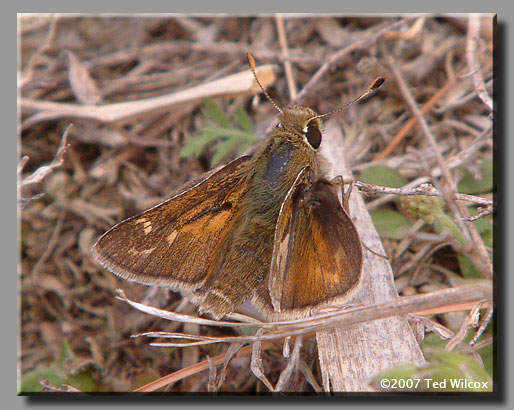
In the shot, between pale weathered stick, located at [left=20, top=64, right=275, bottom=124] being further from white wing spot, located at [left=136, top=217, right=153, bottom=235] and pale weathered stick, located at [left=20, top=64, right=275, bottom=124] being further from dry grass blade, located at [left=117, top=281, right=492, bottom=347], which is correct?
dry grass blade, located at [left=117, top=281, right=492, bottom=347]

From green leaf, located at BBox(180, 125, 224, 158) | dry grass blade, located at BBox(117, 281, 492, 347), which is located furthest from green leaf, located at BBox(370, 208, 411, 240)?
green leaf, located at BBox(180, 125, 224, 158)

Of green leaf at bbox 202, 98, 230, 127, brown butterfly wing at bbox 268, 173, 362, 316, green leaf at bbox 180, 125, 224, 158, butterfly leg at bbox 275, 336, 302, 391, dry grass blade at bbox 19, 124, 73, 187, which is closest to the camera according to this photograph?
brown butterfly wing at bbox 268, 173, 362, 316

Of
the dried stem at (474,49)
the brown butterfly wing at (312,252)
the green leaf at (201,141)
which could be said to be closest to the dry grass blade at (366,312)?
the brown butterfly wing at (312,252)

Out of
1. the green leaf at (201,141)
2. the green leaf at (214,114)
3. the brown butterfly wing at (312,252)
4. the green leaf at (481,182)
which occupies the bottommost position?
the brown butterfly wing at (312,252)

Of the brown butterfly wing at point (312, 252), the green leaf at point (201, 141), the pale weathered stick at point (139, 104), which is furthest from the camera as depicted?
the pale weathered stick at point (139, 104)

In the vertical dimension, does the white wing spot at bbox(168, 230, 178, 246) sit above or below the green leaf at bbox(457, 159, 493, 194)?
below

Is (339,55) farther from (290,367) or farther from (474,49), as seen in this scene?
(290,367)

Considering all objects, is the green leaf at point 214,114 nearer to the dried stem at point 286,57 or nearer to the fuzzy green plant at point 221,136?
the fuzzy green plant at point 221,136
